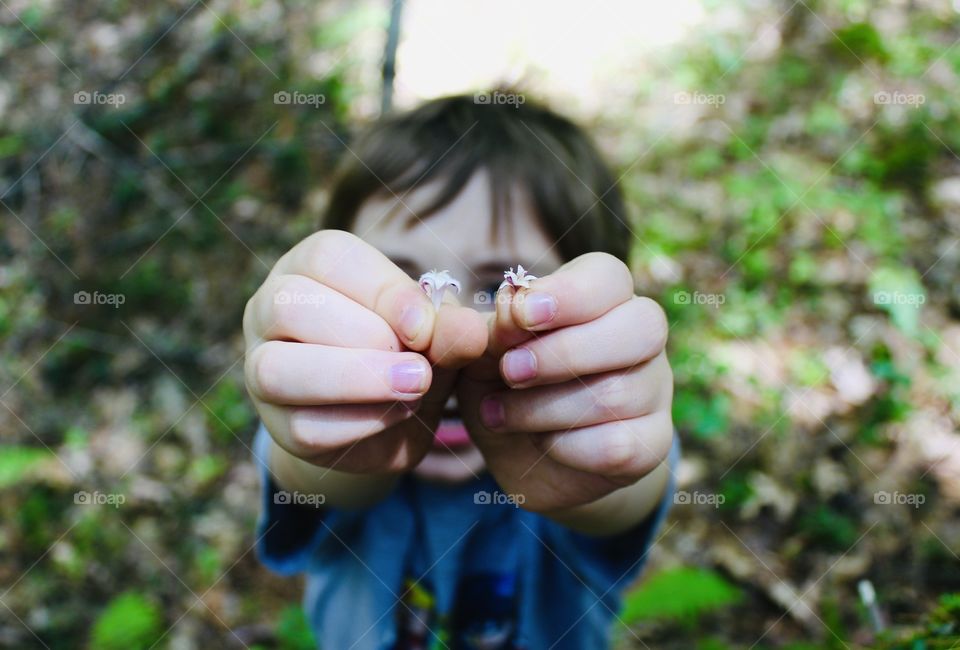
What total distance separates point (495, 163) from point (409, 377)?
145 centimetres

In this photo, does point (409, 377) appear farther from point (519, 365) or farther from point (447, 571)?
point (447, 571)

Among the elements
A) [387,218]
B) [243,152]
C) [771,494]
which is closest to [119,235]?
[243,152]

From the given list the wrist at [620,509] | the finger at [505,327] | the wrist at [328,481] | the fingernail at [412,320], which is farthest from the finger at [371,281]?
the wrist at [620,509]

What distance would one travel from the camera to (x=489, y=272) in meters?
2.13

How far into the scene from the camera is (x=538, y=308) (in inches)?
41.9

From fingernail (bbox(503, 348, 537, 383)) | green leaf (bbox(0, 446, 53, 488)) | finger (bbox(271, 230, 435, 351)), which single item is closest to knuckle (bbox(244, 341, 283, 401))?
finger (bbox(271, 230, 435, 351))

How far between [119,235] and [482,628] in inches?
164

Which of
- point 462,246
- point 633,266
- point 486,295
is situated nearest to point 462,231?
point 462,246

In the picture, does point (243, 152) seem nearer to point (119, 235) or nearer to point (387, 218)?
point (119, 235)

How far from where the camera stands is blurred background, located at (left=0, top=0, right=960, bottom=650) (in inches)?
135

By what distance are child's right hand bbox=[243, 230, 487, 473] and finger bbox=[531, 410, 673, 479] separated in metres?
0.26

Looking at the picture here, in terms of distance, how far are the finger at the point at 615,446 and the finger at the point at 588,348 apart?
0.12 m

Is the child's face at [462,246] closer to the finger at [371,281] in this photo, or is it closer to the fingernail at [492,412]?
the fingernail at [492,412]

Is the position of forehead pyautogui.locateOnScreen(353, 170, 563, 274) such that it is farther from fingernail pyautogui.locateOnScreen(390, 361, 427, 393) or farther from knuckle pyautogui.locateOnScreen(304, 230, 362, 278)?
fingernail pyautogui.locateOnScreen(390, 361, 427, 393)
